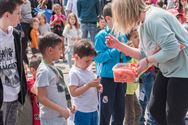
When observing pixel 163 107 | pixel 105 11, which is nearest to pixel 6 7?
pixel 105 11

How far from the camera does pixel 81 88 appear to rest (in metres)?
4.14

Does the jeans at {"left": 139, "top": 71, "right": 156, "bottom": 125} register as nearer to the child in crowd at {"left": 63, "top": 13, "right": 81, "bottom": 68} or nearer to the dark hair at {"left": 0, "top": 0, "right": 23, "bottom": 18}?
the dark hair at {"left": 0, "top": 0, "right": 23, "bottom": 18}

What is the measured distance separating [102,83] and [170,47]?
1204mm

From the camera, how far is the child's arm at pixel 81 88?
411 centimetres

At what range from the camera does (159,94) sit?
4156 mm

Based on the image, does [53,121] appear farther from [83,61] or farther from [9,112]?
[83,61]

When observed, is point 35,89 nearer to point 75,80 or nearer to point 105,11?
point 75,80

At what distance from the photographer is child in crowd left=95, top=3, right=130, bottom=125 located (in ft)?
15.0

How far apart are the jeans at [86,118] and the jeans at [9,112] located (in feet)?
2.38

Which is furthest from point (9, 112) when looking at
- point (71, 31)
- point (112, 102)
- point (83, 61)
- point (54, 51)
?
point (71, 31)

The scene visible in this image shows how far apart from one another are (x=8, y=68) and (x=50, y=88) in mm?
393

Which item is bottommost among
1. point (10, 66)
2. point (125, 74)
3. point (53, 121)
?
point (53, 121)

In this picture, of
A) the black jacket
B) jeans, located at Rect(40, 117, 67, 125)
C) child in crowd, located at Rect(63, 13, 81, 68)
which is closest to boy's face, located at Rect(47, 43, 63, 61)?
the black jacket

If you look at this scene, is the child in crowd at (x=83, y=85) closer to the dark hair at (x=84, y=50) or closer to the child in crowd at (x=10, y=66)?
the dark hair at (x=84, y=50)
